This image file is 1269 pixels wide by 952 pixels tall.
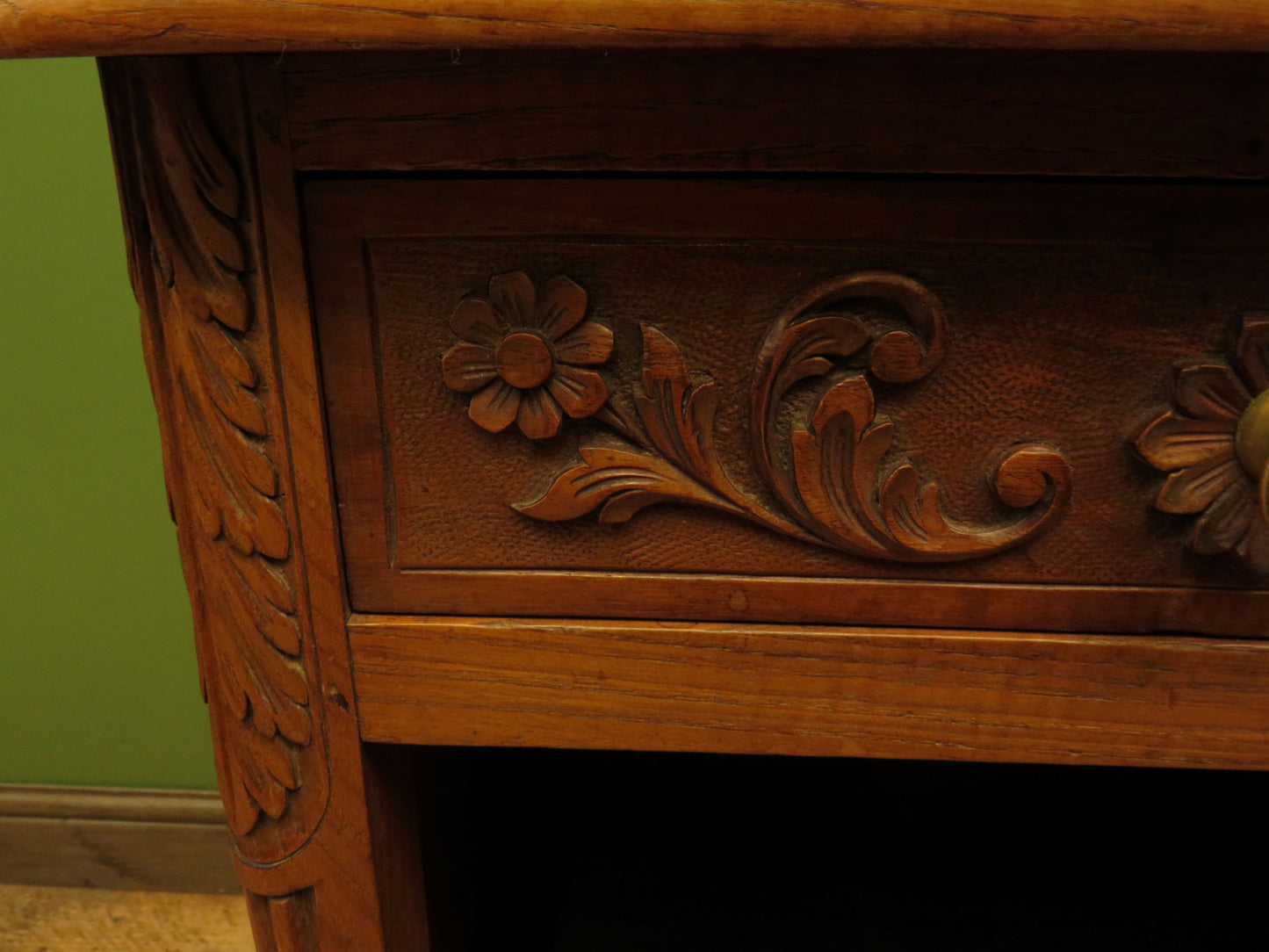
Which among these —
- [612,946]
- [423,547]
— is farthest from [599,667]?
[612,946]

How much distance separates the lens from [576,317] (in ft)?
1.29

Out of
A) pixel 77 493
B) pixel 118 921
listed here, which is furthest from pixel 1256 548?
pixel 118 921

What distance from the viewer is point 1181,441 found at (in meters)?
0.39

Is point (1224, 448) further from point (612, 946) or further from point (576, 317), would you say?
point (612, 946)

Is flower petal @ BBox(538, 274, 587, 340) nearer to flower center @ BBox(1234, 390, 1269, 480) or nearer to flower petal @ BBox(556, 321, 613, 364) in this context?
flower petal @ BBox(556, 321, 613, 364)

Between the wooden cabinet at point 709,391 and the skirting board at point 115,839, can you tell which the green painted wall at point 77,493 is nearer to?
the skirting board at point 115,839

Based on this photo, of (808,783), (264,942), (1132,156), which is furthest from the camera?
(808,783)

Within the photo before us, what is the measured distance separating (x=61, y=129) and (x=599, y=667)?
0.63 meters

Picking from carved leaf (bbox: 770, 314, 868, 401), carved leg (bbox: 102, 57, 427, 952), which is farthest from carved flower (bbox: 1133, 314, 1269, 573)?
carved leg (bbox: 102, 57, 427, 952)

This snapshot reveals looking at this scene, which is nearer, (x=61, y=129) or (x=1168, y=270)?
(x=1168, y=270)

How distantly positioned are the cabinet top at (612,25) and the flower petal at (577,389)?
121mm

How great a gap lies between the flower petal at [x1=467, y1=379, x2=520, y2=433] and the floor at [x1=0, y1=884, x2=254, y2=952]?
0.70 metres

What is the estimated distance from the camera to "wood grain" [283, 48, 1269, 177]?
35 cm

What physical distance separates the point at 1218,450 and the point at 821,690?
6.6 inches
